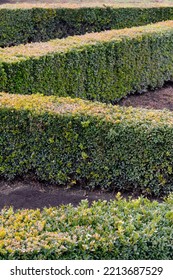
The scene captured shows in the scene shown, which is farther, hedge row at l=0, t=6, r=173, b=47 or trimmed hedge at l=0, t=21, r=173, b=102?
hedge row at l=0, t=6, r=173, b=47

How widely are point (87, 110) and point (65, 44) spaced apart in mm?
4385

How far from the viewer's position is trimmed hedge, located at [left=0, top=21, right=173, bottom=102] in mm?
9953

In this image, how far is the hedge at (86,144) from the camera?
7070 millimetres

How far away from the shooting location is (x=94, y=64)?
1171 cm

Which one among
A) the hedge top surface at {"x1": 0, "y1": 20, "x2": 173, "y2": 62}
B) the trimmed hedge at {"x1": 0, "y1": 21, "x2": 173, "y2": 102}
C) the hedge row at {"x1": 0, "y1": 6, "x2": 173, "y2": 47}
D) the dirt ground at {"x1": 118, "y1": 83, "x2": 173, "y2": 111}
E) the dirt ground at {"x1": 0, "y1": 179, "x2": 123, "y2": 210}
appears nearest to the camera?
the dirt ground at {"x1": 0, "y1": 179, "x2": 123, "y2": 210}

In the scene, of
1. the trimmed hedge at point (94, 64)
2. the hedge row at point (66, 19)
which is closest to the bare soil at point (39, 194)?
the trimmed hedge at point (94, 64)

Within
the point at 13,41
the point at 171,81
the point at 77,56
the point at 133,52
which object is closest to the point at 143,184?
the point at 77,56

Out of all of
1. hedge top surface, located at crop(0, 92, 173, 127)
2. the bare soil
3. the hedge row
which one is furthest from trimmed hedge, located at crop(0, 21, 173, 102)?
the hedge row

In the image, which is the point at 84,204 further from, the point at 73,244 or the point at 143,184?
the point at 143,184

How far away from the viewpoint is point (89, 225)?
418cm

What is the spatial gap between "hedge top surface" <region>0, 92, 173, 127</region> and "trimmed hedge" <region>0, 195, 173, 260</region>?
2812mm

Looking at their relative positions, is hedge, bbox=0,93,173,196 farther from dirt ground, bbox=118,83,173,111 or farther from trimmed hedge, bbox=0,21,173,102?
dirt ground, bbox=118,83,173,111

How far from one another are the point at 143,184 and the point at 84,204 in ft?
9.13

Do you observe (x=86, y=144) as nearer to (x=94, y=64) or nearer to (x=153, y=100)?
(x=94, y=64)
